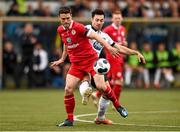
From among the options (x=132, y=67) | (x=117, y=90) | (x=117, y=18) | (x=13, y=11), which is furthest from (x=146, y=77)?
(x=117, y=90)

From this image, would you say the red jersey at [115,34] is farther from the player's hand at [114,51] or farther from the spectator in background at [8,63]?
the spectator in background at [8,63]

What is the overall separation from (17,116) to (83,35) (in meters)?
2.96

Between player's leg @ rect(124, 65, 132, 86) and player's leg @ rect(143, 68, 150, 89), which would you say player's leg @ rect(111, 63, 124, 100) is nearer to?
player's leg @ rect(124, 65, 132, 86)

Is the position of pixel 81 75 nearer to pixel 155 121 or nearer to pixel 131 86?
pixel 155 121

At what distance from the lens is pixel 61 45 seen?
2902 centimetres

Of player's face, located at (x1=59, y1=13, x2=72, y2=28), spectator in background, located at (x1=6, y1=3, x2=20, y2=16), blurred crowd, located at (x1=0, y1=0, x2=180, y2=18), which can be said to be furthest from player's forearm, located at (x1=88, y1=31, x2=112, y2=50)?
spectator in background, located at (x1=6, y1=3, x2=20, y2=16)

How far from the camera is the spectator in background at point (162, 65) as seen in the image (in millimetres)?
29141

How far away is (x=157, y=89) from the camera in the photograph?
28.0 m

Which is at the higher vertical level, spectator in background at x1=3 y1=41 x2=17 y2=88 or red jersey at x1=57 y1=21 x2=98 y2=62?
red jersey at x1=57 y1=21 x2=98 y2=62

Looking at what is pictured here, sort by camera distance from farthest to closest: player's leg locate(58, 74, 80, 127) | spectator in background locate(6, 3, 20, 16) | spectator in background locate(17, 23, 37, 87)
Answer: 1. spectator in background locate(6, 3, 20, 16)
2. spectator in background locate(17, 23, 37, 87)
3. player's leg locate(58, 74, 80, 127)

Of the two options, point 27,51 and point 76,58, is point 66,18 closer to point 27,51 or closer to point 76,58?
point 76,58

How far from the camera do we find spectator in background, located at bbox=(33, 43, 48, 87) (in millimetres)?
28438

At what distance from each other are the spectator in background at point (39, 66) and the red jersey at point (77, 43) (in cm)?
1520

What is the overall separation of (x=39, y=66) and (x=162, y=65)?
5173mm
